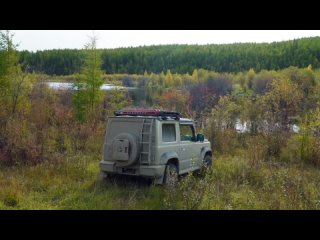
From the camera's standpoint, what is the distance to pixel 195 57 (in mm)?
95000

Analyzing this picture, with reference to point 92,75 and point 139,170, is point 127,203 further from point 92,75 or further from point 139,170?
point 92,75

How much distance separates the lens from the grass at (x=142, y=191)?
6.62m

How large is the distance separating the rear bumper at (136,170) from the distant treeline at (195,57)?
76.2 meters

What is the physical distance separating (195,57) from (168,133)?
89.2 meters

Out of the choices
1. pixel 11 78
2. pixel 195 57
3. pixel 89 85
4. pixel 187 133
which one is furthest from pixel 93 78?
pixel 195 57

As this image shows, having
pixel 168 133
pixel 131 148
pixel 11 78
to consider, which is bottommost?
pixel 131 148

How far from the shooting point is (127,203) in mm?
6816

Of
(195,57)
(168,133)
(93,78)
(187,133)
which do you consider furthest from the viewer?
(195,57)

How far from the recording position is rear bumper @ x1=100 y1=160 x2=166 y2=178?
7.40m

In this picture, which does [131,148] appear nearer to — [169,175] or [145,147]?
[145,147]

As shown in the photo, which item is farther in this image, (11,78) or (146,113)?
(11,78)

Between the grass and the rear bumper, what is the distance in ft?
1.19

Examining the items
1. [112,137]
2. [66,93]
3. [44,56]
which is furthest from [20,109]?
[44,56]

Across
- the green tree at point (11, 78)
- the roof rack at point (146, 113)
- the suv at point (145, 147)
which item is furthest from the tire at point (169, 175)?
the green tree at point (11, 78)
